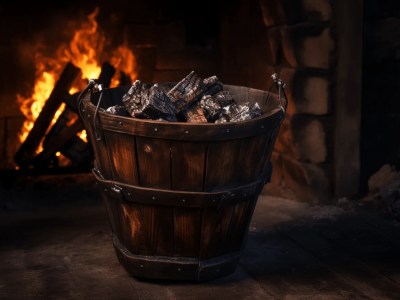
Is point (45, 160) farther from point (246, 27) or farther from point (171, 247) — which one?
point (171, 247)

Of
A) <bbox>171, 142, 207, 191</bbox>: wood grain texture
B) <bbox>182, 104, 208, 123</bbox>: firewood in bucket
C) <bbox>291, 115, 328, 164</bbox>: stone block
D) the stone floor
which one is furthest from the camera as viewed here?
<bbox>291, 115, 328, 164</bbox>: stone block

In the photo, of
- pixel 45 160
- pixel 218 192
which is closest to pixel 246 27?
pixel 45 160

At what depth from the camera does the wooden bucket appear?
137 inches

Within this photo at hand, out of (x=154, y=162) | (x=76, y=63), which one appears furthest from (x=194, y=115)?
(x=76, y=63)

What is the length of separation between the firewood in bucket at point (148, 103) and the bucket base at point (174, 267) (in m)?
0.75

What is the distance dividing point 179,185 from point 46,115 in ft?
9.40

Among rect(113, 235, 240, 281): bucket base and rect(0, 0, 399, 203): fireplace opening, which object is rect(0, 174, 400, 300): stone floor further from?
rect(0, 0, 399, 203): fireplace opening

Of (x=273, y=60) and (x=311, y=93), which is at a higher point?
(x=273, y=60)

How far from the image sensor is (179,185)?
3553mm

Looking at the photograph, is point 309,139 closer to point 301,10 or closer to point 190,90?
point 301,10

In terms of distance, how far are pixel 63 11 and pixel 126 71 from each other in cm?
76

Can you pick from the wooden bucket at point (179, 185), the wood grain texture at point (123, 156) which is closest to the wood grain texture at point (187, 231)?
the wooden bucket at point (179, 185)

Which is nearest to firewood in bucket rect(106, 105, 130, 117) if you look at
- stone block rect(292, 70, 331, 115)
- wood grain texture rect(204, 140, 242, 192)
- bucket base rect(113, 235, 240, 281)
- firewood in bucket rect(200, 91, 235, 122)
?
firewood in bucket rect(200, 91, 235, 122)

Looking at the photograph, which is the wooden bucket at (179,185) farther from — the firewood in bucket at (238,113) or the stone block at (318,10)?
the stone block at (318,10)
